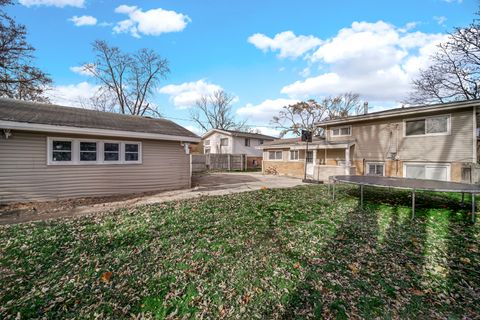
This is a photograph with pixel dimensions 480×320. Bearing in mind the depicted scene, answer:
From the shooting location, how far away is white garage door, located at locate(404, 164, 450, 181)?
9.92 m

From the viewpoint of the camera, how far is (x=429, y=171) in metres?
10.3

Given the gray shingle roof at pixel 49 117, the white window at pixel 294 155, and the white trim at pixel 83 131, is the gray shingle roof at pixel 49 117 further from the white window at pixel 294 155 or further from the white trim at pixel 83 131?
the white window at pixel 294 155

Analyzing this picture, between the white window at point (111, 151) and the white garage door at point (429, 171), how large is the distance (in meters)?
14.1

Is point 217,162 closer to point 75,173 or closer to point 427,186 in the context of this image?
point 75,173

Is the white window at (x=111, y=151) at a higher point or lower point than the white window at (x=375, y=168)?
higher

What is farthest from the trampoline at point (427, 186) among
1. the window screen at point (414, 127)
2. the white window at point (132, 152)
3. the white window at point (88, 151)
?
the white window at point (88, 151)

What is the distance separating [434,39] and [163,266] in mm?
21697

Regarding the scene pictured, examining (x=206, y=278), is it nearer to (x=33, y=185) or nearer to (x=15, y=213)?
(x=15, y=213)

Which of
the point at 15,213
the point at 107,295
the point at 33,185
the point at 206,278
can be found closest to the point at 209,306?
the point at 206,278

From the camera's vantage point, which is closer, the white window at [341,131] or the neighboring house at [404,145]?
the neighboring house at [404,145]

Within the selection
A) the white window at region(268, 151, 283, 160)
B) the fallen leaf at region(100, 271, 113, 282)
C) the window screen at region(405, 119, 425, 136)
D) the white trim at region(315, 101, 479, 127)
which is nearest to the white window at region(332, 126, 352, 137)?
the white trim at region(315, 101, 479, 127)

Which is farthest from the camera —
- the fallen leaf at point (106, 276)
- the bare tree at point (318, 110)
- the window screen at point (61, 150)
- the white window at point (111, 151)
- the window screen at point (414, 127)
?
the bare tree at point (318, 110)

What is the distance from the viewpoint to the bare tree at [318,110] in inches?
1209

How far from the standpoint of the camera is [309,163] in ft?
48.6
